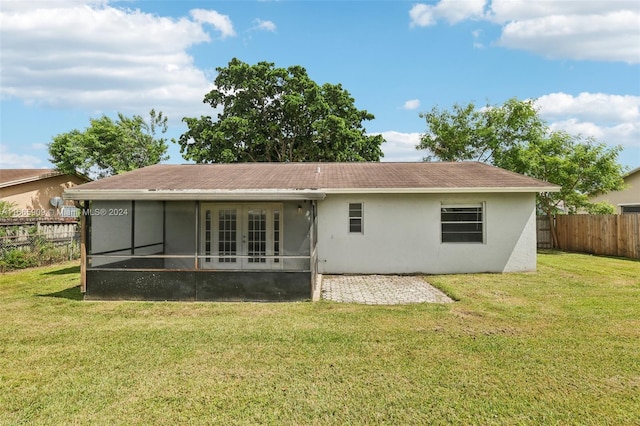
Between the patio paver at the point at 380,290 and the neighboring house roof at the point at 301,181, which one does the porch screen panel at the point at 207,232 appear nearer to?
the neighboring house roof at the point at 301,181

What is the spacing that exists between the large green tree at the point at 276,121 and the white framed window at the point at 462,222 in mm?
13139

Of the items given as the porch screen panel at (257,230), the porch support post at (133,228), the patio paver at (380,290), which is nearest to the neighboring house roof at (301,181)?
the porch support post at (133,228)

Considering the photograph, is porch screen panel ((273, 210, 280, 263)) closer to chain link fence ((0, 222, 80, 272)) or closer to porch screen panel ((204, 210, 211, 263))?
porch screen panel ((204, 210, 211, 263))

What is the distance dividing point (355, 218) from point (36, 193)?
19.0m

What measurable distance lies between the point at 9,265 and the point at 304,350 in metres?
11.2

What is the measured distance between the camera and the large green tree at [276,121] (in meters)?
23.5

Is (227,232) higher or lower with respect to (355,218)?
lower

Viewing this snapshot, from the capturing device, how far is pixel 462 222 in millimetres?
11289

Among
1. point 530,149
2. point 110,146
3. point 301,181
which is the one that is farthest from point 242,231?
point 110,146

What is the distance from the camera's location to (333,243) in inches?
443

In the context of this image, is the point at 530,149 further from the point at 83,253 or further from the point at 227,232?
the point at 83,253

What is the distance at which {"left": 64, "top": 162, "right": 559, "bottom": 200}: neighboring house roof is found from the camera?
8.14 metres

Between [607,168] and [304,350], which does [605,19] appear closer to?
[607,168]

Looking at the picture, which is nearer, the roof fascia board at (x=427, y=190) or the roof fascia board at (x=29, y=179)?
the roof fascia board at (x=427, y=190)
